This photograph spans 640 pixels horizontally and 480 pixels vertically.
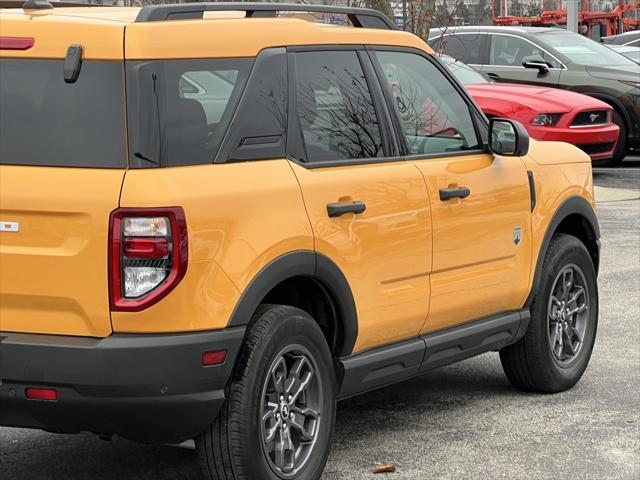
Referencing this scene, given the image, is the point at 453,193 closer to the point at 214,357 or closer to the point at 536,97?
the point at 214,357

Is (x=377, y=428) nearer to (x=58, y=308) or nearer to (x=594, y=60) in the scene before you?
(x=58, y=308)

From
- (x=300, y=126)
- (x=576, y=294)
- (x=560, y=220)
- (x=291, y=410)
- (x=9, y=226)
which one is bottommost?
(x=576, y=294)

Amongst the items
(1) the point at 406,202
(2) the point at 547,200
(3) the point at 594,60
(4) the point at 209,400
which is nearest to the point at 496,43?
(3) the point at 594,60

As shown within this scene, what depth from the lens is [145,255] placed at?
4523 mm

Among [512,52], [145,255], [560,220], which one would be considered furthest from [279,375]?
[512,52]

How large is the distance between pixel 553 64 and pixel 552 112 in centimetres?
278

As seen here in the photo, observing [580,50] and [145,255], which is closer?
[145,255]

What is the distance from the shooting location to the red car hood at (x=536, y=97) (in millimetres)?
16297

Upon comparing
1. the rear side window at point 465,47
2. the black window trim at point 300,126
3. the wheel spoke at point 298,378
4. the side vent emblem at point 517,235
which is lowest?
the rear side window at point 465,47

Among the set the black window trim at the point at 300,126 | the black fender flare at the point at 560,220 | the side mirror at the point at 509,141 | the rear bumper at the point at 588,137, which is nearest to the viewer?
the black window trim at the point at 300,126

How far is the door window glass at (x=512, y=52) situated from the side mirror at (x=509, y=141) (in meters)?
12.7

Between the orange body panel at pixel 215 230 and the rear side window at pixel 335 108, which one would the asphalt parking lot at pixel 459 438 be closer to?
the orange body panel at pixel 215 230

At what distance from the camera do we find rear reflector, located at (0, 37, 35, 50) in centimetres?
474

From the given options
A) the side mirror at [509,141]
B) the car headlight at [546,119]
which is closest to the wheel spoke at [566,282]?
the side mirror at [509,141]
